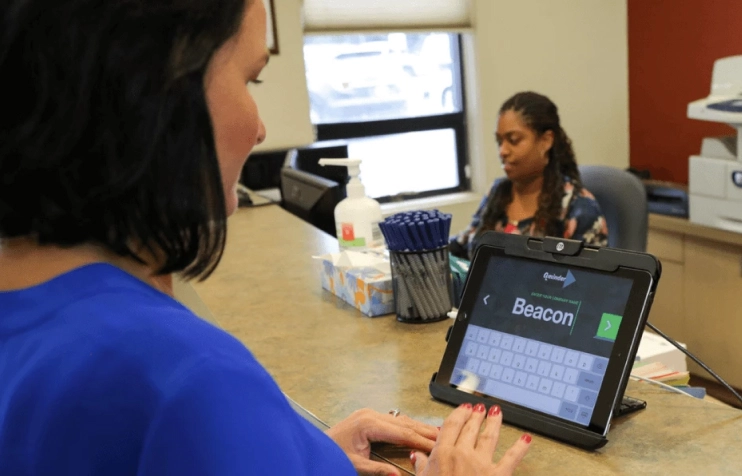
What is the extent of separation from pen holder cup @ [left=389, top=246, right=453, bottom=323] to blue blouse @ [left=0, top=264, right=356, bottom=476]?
83 cm

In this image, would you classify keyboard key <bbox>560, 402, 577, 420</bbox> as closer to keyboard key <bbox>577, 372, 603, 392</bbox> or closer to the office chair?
keyboard key <bbox>577, 372, 603, 392</bbox>

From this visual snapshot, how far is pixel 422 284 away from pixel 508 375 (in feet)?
1.23

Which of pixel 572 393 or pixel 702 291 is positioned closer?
pixel 572 393

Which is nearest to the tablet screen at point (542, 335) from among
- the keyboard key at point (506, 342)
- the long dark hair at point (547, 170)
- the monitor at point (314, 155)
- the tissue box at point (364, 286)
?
the keyboard key at point (506, 342)

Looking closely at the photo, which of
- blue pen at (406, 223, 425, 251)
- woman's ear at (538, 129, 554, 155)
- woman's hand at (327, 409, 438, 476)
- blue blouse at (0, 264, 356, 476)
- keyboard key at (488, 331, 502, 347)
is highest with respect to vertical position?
blue blouse at (0, 264, 356, 476)

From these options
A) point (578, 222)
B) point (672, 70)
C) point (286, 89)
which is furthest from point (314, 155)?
point (672, 70)

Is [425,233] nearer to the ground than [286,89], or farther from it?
nearer to the ground

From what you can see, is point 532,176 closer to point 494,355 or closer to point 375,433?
point 494,355

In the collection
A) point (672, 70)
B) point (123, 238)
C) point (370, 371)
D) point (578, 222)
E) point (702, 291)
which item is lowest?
point (702, 291)

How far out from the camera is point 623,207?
2.44m

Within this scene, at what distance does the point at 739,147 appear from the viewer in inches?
119

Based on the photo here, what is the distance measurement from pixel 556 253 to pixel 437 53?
A: 3449mm

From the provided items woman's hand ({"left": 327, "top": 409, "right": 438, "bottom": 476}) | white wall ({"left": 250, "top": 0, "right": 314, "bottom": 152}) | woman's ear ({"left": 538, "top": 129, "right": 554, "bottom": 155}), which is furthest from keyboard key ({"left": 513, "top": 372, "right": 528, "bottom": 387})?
white wall ({"left": 250, "top": 0, "right": 314, "bottom": 152})

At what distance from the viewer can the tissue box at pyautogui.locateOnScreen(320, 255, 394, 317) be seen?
1.42 m
